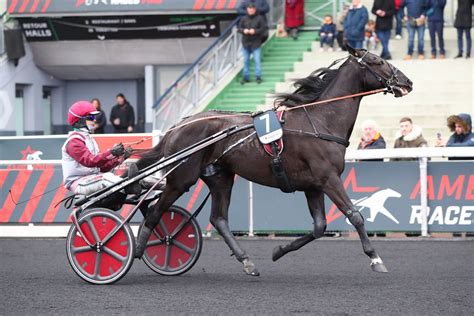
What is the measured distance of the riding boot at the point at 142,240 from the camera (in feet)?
34.4

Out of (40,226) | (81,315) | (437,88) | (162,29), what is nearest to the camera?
(81,315)

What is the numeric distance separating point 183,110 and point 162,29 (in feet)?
13.2

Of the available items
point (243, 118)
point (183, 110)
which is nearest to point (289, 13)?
point (183, 110)

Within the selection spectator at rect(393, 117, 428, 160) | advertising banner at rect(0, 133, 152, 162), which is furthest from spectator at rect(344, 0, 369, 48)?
advertising banner at rect(0, 133, 152, 162)

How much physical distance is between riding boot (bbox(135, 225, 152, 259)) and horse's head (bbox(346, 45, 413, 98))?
2.49 meters

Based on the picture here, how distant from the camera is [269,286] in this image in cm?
995

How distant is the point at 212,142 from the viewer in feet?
34.1

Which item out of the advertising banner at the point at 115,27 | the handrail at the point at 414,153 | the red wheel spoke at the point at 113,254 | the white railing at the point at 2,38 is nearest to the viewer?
the red wheel spoke at the point at 113,254

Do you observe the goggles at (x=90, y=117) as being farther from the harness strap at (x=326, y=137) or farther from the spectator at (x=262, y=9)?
the spectator at (x=262, y=9)

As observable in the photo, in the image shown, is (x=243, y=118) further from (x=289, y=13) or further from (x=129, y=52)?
(x=129, y=52)

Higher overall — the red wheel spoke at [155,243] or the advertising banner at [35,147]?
the advertising banner at [35,147]

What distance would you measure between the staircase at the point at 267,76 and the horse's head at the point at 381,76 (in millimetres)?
9806

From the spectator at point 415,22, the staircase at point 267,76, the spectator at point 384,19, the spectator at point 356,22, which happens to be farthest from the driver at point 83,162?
the spectator at point 415,22

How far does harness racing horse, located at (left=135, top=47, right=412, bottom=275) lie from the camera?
33.7 ft
